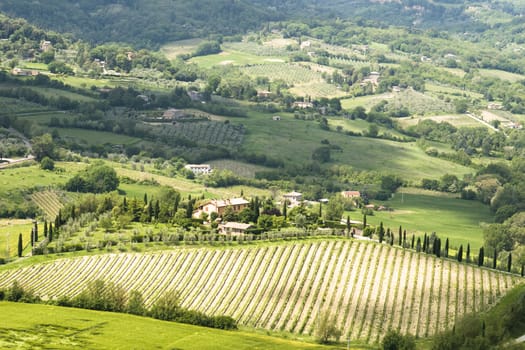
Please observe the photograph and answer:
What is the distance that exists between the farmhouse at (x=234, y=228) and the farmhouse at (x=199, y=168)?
4578 centimetres

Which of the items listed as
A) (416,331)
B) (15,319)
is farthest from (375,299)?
(15,319)

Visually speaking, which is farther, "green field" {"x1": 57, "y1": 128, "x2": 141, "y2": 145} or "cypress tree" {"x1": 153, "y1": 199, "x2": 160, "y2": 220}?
"green field" {"x1": 57, "y1": 128, "x2": 141, "y2": 145}

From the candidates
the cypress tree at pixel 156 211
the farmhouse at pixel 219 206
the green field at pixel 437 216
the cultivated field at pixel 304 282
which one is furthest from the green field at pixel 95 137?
the cultivated field at pixel 304 282

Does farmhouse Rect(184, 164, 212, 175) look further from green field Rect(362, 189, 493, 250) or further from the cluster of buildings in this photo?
green field Rect(362, 189, 493, 250)

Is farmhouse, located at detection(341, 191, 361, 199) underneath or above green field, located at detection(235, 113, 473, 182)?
underneath

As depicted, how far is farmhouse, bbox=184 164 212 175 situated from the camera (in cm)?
16088

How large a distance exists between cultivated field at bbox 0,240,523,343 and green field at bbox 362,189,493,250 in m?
19.9

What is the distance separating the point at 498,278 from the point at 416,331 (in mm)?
15591

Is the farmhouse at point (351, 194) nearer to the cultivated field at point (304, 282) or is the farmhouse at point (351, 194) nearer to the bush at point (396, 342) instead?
the cultivated field at point (304, 282)

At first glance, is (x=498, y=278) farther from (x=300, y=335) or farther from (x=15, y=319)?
(x=15, y=319)

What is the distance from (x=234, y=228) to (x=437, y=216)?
36879 mm

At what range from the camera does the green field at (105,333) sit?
76125 mm

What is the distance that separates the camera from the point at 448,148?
198 m

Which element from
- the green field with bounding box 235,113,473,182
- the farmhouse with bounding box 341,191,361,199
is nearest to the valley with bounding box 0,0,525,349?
the green field with bounding box 235,113,473,182
